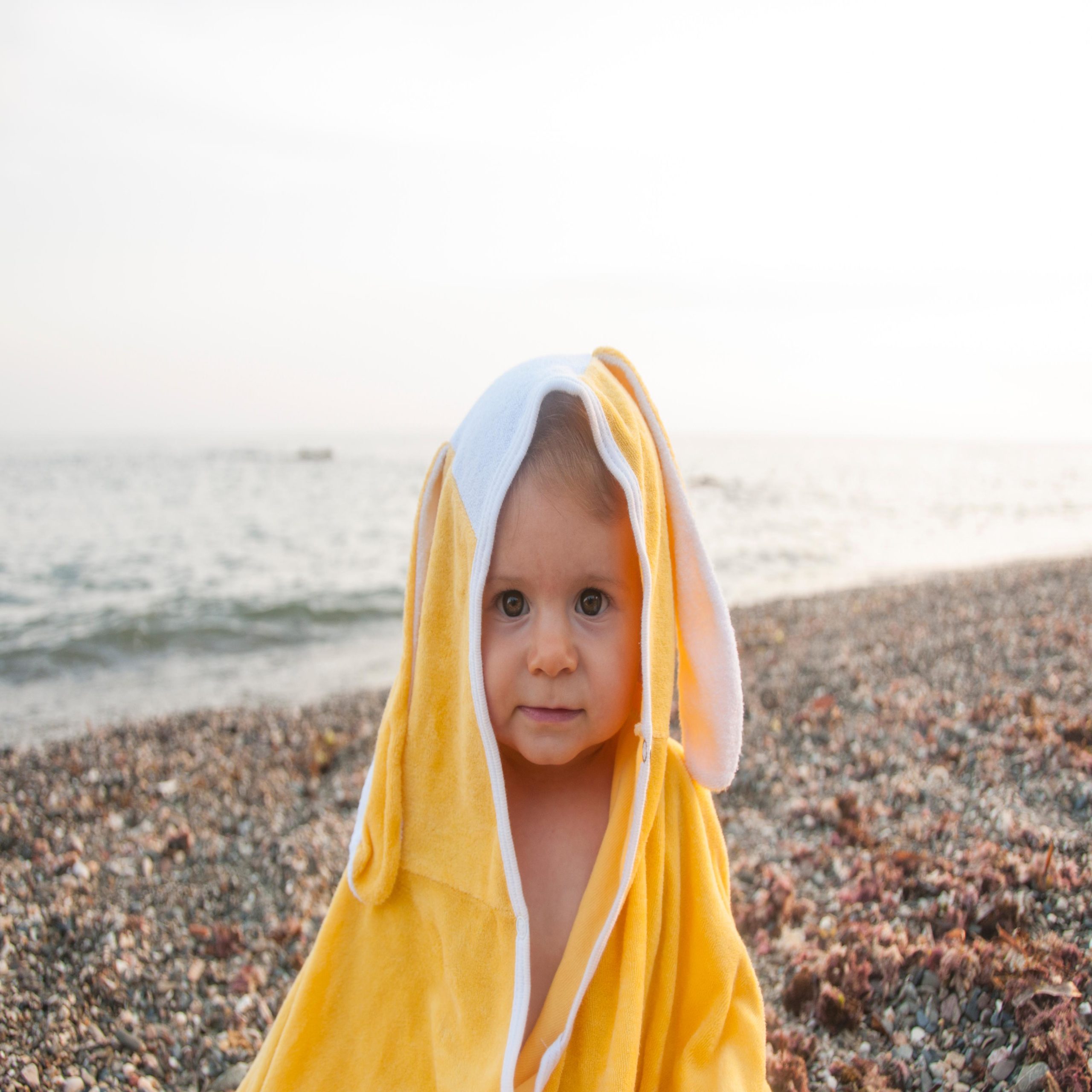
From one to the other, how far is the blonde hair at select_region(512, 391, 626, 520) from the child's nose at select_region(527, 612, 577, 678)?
31cm

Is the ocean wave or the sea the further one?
the ocean wave

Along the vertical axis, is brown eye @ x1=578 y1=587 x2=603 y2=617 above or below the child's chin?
above

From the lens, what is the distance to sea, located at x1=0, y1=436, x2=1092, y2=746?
10477 millimetres

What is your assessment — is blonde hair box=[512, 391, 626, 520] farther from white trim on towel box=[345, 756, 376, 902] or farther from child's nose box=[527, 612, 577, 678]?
white trim on towel box=[345, 756, 376, 902]

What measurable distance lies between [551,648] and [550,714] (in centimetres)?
23

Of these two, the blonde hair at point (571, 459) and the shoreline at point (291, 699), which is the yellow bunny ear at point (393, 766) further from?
the shoreline at point (291, 699)

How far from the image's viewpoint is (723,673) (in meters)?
2.40

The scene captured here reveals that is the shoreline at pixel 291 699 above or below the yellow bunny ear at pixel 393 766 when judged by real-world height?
below

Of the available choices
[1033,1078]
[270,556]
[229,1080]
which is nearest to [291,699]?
[229,1080]

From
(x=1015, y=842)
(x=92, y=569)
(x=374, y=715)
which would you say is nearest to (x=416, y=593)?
(x=1015, y=842)

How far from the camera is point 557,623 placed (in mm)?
2076

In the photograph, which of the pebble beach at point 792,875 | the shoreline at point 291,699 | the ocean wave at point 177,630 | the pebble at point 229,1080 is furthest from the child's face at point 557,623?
the ocean wave at point 177,630

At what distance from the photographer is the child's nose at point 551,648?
204cm

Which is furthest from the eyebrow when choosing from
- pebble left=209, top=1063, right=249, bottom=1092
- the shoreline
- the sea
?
the sea
